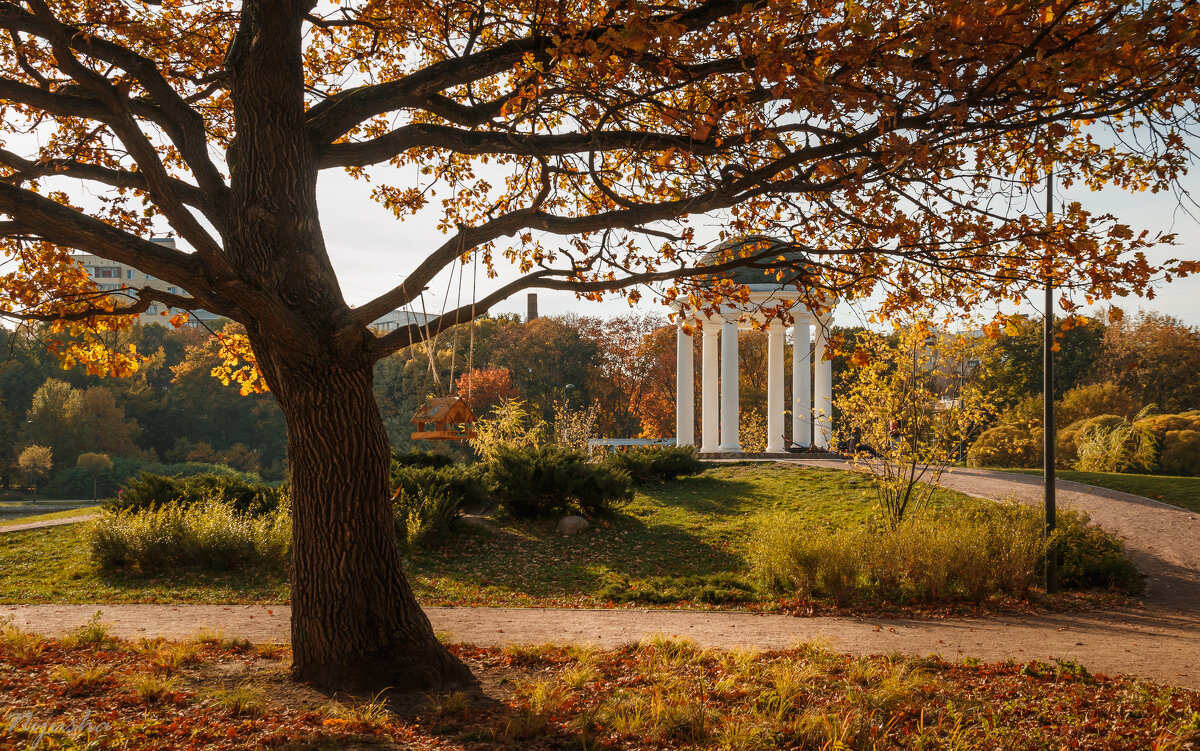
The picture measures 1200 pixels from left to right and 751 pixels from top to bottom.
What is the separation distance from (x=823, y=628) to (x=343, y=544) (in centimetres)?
508

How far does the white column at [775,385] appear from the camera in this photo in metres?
26.2

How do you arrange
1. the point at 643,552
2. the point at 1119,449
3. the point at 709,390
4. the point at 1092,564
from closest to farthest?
the point at 1092,564, the point at 643,552, the point at 1119,449, the point at 709,390

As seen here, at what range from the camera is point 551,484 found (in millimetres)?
14375

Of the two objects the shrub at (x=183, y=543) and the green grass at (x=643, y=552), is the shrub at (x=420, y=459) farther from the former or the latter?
the shrub at (x=183, y=543)

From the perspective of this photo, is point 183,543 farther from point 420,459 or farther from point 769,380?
point 769,380

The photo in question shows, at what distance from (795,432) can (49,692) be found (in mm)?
25209

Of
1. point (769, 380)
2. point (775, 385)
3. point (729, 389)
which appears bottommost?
point (729, 389)

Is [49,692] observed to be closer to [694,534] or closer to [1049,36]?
[1049,36]

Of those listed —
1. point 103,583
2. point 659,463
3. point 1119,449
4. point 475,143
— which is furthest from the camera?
point 1119,449

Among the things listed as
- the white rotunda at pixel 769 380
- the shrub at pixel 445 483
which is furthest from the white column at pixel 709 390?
the shrub at pixel 445 483

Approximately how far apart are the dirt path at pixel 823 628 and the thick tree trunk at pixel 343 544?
6.60 ft

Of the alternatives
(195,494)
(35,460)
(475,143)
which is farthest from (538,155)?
(35,460)

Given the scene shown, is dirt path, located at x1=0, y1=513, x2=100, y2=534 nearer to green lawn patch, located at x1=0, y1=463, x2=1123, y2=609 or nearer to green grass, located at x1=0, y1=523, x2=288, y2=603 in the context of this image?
green lawn patch, located at x1=0, y1=463, x2=1123, y2=609

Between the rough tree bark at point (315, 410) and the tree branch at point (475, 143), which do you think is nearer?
the rough tree bark at point (315, 410)
